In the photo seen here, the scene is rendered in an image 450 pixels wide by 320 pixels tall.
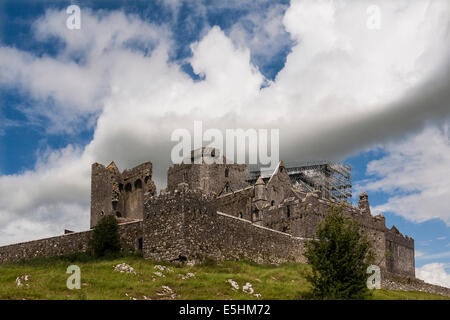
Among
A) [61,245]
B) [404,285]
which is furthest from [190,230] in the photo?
[404,285]

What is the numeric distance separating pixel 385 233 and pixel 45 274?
43.1 metres

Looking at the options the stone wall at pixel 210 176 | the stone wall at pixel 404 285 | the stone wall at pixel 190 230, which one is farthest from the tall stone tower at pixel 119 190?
the stone wall at pixel 404 285

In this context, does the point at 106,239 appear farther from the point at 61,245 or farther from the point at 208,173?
the point at 208,173

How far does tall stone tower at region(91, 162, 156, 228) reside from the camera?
67188mm

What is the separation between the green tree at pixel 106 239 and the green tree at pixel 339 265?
1832 cm

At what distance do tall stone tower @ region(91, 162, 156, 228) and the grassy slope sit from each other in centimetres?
2203

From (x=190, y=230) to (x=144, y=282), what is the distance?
776cm

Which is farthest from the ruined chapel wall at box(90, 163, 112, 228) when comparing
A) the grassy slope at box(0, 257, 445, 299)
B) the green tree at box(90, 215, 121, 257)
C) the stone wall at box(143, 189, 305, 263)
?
the stone wall at box(143, 189, 305, 263)

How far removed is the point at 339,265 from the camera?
3388 cm

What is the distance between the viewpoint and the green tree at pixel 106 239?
4644cm

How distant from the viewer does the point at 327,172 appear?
93.3 m

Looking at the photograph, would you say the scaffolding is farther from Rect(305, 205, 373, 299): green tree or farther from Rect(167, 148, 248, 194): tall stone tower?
Rect(305, 205, 373, 299): green tree
